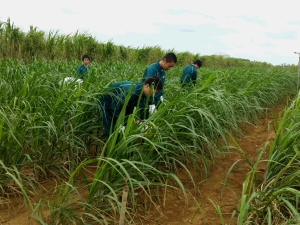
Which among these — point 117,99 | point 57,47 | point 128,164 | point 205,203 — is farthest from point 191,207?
point 57,47

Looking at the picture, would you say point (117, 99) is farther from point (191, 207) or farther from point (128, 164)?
point (191, 207)

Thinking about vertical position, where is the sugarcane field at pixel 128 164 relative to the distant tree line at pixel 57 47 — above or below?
below

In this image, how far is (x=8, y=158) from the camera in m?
2.22

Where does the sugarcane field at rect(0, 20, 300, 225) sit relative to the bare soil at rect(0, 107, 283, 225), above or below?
above

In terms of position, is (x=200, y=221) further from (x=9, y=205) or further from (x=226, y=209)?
(x=9, y=205)

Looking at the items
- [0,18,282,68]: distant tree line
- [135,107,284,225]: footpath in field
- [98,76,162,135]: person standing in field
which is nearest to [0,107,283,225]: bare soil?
[135,107,284,225]: footpath in field

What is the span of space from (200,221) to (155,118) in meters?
0.83

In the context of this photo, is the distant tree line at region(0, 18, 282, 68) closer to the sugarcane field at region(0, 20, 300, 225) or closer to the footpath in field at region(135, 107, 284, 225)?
the sugarcane field at region(0, 20, 300, 225)

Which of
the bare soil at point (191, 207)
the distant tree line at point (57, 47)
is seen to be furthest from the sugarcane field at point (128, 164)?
the distant tree line at point (57, 47)

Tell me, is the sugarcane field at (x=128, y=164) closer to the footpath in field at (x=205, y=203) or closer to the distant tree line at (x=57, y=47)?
the footpath in field at (x=205, y=203)

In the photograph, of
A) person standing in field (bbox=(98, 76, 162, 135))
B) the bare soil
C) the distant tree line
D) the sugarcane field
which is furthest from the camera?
the distant tree line

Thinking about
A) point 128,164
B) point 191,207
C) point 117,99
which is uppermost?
point 117,99

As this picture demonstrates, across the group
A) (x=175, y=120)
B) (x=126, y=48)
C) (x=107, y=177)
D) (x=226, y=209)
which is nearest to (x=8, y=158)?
(x=107, y=177)

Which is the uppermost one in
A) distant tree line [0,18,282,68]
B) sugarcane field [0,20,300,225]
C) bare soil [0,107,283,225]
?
distant tree line [0,18,282,68]
